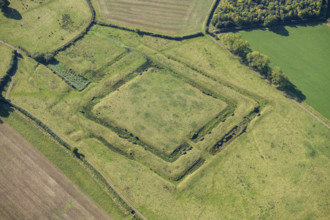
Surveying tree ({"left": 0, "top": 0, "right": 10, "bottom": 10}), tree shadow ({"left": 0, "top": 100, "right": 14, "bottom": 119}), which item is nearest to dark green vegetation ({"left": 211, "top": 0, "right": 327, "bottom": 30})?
tree shadow ({"left": 0, "top": 100, "right": 14, "bottom": 119})

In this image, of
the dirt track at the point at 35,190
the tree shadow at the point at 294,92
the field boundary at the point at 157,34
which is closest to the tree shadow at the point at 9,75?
the dirt track at the point at 35,190

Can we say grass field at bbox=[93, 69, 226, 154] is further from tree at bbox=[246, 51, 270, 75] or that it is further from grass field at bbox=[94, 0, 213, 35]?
grass field at bbox=[94, 0, 213, 35]

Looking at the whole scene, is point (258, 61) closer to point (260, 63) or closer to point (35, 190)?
point (260, 63)

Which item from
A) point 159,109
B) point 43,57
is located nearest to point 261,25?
point 159,109

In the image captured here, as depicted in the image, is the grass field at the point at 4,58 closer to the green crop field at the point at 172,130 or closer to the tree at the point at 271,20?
the green crop field at the point at 172,130

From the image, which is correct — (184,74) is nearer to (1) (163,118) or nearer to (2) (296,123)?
(1) (163,118)
